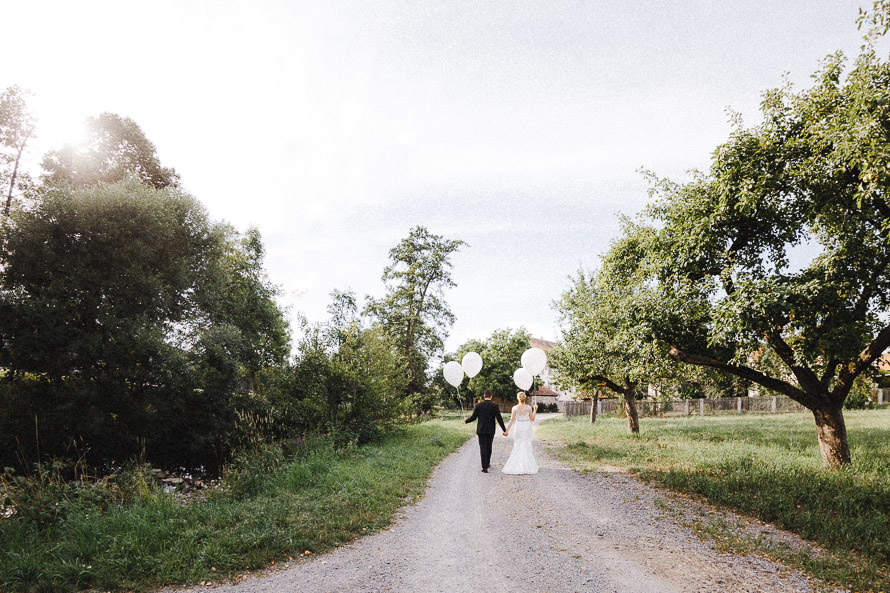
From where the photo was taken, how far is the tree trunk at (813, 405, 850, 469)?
10.2m

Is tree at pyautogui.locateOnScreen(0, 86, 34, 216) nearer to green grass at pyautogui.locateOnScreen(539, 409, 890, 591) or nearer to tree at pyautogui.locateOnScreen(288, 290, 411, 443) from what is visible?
tree at pyautogui.locateOnScreen(288, 290, 411, 443)

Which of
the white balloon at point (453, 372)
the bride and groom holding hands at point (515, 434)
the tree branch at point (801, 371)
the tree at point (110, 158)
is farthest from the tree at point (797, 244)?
the tree at point (110, 158)

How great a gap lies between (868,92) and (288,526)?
11.9m

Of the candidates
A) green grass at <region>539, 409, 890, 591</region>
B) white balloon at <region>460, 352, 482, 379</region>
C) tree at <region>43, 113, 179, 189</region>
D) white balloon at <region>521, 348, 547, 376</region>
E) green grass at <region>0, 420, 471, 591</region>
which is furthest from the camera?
tree at <region>43, 113, 179, 189</region>

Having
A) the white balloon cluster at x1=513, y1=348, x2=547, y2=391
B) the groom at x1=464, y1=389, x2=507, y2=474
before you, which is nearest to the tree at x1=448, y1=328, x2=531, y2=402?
the white balloon cluster at x1=513, y1=348, x2=547, y2=391

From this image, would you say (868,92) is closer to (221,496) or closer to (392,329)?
(221,496)

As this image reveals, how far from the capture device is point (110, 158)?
23.4 m

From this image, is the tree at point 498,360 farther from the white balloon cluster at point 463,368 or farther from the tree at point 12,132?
the tree at point 12,132

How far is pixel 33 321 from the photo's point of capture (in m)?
14.0

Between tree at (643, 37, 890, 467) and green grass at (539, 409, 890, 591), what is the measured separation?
199 cm

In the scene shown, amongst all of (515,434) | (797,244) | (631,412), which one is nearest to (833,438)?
(797,244)

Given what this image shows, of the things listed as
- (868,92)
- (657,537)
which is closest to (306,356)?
(657,537)

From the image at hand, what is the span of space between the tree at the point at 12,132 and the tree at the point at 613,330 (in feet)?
89.8

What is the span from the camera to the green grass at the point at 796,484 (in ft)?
16.9
